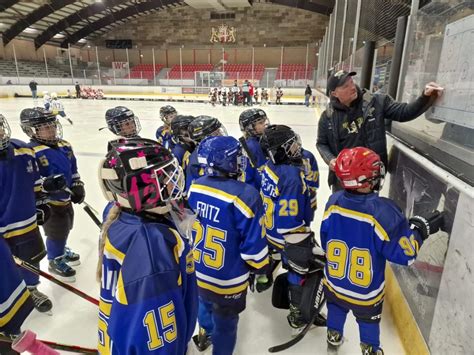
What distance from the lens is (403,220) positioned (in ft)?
4.73

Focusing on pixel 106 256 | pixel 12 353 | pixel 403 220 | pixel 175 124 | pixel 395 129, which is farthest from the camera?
pixel 175 124

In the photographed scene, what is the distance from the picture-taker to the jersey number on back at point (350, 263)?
1.52 m

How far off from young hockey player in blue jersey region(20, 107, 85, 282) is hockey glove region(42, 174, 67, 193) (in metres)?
0.20

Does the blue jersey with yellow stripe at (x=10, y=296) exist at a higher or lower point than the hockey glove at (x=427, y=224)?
lower

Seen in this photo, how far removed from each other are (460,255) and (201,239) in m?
1.10

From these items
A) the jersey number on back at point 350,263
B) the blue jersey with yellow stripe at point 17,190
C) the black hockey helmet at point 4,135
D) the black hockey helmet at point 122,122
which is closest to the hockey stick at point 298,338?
the jersey number on back at point 350,263

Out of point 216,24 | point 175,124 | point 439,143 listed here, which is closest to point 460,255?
point 439,143

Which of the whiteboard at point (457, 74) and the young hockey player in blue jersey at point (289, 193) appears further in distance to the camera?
the young hockey player in blue jersey at point (289, 193)

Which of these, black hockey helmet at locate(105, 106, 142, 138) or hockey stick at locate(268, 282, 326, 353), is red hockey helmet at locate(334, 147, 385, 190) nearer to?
hockey stick at locate(268, 282, 326, 353)

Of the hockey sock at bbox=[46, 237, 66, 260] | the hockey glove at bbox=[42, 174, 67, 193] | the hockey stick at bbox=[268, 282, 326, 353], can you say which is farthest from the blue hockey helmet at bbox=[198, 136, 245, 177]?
the hockey sock at bbox=[46, 237, 66, 260]

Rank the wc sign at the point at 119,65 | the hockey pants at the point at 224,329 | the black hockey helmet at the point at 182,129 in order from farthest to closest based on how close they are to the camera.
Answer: the wc sign at the point at 119,65 → the black hockey helmet at the point at 182,129 → the hockey pants at the point at 224,329

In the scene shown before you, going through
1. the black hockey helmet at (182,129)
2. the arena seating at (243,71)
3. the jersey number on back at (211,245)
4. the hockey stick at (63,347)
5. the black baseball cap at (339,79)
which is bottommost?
the hockey stick at (63,347)

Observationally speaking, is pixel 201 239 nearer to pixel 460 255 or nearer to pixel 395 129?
pixel 460 255

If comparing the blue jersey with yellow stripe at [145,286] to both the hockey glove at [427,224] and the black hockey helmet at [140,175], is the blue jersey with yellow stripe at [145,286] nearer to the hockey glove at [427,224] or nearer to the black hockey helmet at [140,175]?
the black hockey helmet at [140,175]
